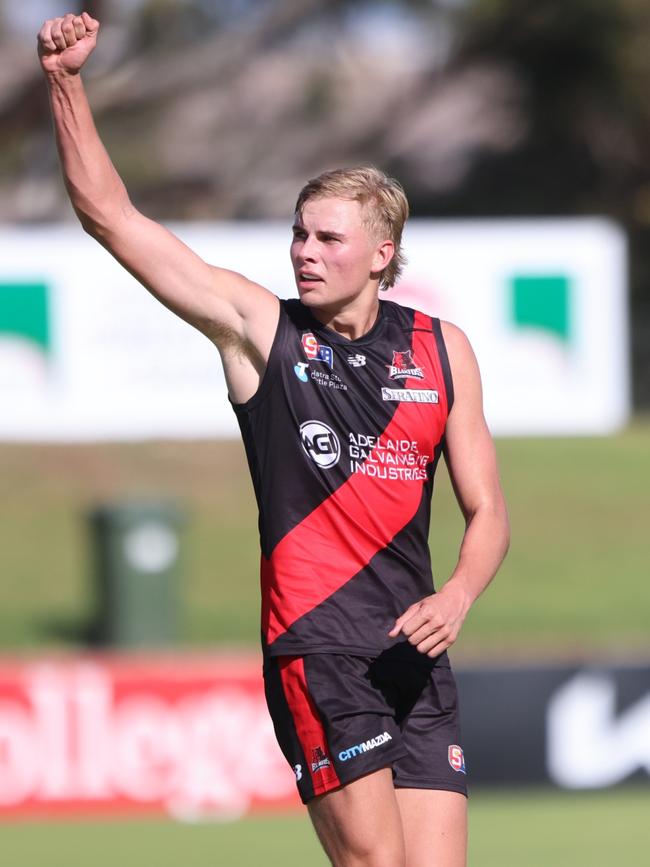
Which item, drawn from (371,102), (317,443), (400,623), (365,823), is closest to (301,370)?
(317,443)

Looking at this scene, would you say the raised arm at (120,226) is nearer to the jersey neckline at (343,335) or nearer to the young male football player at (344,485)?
the young male football player at (344,485)

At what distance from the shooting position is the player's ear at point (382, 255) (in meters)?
4.05

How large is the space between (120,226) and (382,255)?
651mm

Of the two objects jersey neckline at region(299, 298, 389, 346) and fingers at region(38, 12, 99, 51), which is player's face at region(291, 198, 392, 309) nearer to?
jersey neckline at region(299, 298, 389, 346)

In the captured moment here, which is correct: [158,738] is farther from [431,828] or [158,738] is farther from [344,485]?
[344,485]

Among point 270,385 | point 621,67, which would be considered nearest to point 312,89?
point 621,67

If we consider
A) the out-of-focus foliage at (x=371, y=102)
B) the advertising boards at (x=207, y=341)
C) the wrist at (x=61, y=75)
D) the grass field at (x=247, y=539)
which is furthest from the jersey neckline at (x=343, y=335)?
the out-of-focus foliage at (x=371, y=102)

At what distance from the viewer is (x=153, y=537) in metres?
11.8

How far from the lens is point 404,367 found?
406 cm

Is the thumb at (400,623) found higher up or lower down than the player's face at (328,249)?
lower down

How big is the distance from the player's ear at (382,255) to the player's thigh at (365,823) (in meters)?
1.19

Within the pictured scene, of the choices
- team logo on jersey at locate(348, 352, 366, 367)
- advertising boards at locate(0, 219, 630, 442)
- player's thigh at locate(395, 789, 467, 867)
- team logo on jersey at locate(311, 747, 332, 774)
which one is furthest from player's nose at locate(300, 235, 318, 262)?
advertising boards at locate(0, 219, 630, 442)

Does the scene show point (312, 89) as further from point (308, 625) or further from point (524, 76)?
point (308, 625)

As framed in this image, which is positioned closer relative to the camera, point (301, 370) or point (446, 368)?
point (301, 370)
